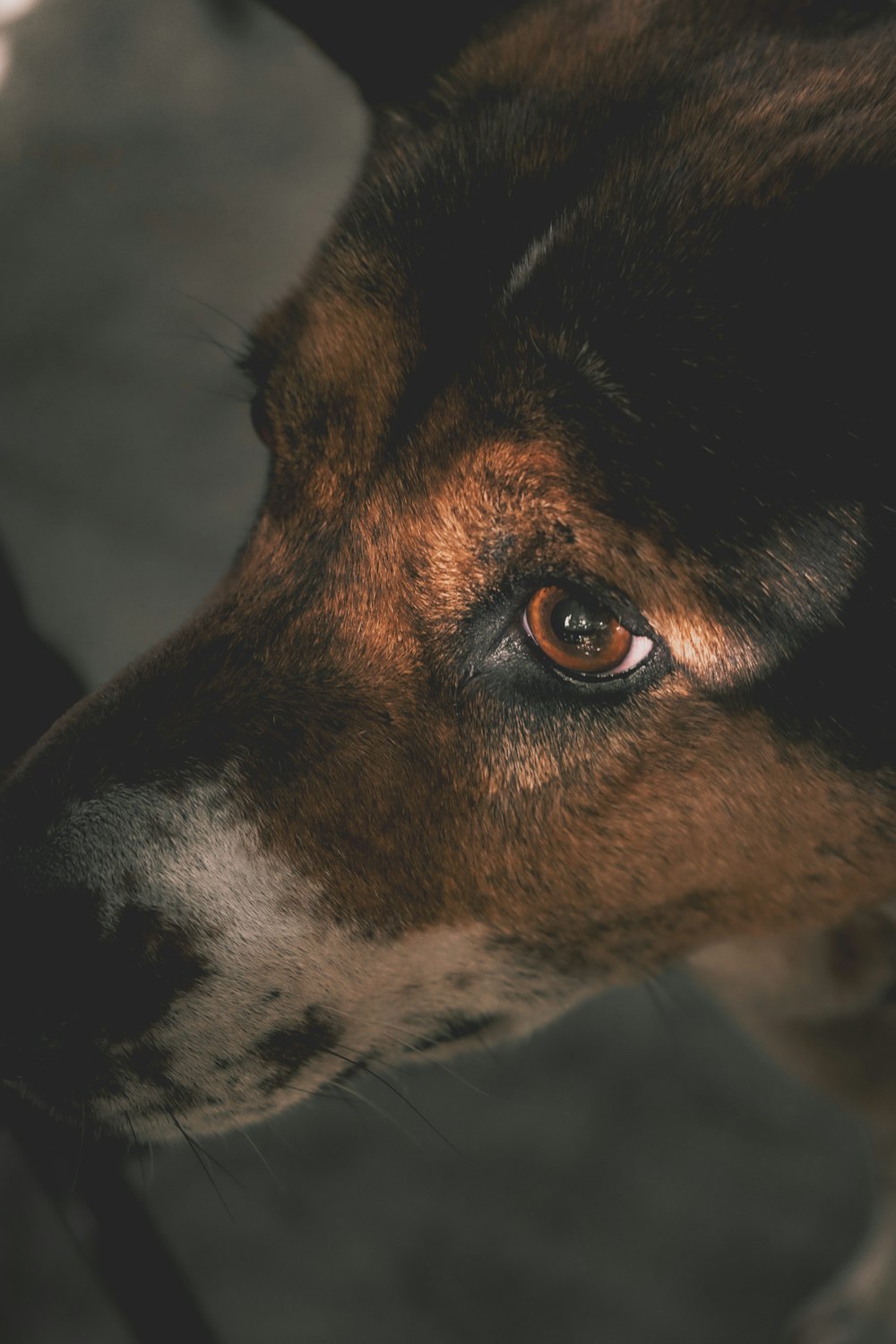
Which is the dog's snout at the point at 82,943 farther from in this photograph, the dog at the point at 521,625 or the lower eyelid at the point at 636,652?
the lower eyelid at the point at 636,652

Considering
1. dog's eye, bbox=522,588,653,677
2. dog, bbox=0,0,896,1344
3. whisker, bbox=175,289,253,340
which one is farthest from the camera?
whisker, bbox=175,289,253,340

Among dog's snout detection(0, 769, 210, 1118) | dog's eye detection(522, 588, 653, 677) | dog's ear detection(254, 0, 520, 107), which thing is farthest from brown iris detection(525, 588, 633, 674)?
dog's ear detection(254, 0, 520, 107)

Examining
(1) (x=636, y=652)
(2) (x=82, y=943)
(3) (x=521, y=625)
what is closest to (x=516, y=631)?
(3) (x=521, y=625)

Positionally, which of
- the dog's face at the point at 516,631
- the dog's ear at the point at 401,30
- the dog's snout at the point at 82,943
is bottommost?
the dog's snout at the point at 82,943

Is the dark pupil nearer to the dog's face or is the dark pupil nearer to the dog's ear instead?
the dog's face

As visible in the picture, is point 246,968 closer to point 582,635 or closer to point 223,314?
point 582,635

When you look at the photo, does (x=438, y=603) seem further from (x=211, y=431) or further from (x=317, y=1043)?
(x=211, y=431)

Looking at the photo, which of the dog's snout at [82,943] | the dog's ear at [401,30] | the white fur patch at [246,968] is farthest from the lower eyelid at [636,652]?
the dog's ear at [401,30]

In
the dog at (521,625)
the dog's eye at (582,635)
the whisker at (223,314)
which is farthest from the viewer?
the whisker at (223,314)
